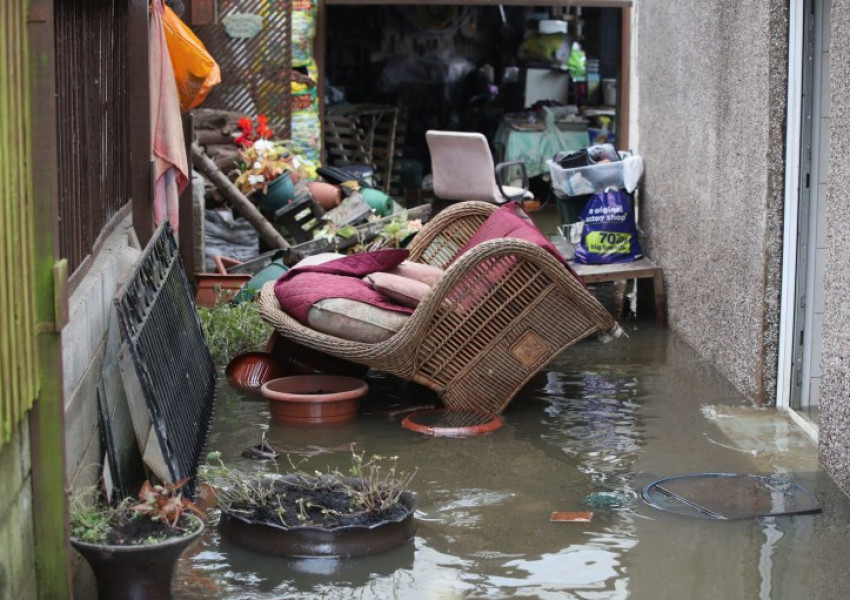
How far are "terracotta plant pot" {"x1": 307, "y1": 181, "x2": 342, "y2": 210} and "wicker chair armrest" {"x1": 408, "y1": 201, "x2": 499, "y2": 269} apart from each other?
277 centimetres

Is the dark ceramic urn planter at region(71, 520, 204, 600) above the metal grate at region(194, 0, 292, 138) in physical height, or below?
below

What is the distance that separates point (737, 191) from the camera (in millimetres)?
7355

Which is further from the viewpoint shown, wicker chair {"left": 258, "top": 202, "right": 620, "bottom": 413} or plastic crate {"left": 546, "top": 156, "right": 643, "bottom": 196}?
plastic crate {"left": 546, "top": 156, "right": 643, "bottom": 196}

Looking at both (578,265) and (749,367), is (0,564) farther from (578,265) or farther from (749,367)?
(578,265)

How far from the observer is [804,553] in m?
4.84

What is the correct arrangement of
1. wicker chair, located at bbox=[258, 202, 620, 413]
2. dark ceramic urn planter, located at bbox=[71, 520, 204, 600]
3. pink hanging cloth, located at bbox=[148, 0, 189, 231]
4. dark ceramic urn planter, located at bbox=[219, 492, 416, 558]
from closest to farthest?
dark ceramic urn planter, located at bbox=[71, 520, 204, 600] → dark ceramic urn planter, located at bbox=[219, 492, 416, 558] → wicker chair, located at bbox=[258, 202, 620, 413] → pink hanging cloth, located at bbox=[148, 0, 189, 231]

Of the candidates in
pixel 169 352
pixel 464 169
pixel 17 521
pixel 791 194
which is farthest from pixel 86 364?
pixel 464 169

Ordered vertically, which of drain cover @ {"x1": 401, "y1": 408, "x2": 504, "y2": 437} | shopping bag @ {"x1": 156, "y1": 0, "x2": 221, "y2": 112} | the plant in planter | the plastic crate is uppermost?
shopping bag @ {"x1": 156, "y1": 0, "x2": 221, "y2": 112}

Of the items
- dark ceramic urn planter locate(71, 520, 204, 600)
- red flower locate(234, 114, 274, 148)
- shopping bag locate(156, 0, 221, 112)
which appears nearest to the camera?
dark ceramic urn planter locate(71, 520, 204, 600)

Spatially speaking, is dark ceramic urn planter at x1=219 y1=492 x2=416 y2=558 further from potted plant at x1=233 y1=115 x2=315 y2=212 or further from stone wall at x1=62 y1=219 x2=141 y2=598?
potted plant at x1=233 y1=115 x2=315 y2=212

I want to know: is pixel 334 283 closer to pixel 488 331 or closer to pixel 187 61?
pixel 488 331

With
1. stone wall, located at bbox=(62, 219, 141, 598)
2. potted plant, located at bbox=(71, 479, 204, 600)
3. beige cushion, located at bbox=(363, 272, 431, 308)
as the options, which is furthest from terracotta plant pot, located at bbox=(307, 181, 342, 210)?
potted plant, located at bbox=(71, 479, 204, 600)

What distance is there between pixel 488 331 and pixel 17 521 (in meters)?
3.38

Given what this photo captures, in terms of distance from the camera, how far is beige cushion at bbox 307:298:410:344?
6.68 m
